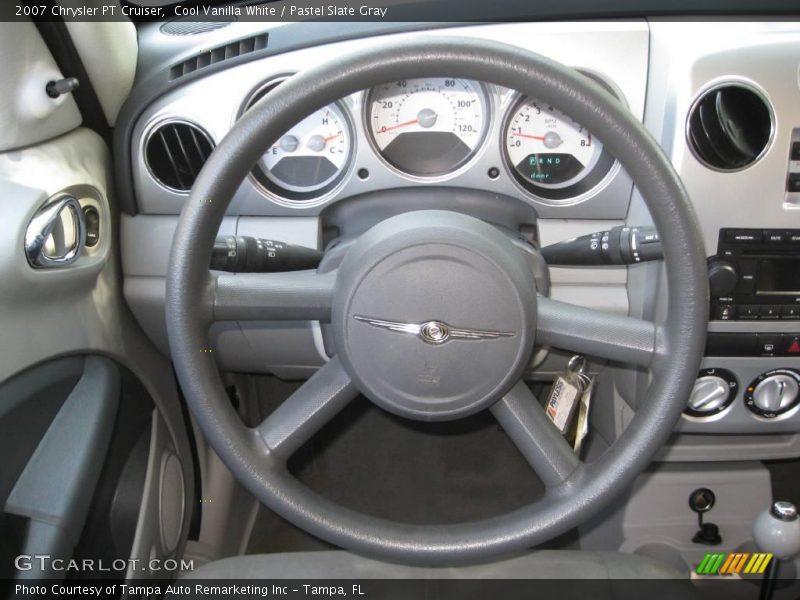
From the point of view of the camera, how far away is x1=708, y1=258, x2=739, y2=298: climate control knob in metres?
1.20

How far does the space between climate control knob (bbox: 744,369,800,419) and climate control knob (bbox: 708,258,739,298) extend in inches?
8.2

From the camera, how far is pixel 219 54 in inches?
49.5

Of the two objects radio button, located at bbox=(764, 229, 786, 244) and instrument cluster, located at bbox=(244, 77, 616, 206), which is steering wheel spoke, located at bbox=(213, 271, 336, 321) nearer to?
instrument cluster, located at bbox=(244, 77, 616, 206)

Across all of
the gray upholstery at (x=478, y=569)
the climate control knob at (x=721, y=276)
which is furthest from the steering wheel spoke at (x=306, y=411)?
the climate control knob at (x=721, y=276)

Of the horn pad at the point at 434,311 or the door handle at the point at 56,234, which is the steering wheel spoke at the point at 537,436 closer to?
the horn pad at the point at 434,311

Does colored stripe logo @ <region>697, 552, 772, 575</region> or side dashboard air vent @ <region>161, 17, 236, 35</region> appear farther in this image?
colored stripe logo @ <region>697, 552, 772, 575</region>

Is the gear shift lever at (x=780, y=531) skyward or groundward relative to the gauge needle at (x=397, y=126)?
groundward

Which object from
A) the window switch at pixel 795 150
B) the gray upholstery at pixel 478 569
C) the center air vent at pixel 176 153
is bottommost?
the gray upholstery at pixel 478 569

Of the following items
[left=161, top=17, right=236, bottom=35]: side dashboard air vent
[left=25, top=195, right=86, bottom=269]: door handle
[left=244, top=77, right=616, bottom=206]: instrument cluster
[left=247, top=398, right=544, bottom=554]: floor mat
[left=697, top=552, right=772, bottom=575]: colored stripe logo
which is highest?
[left=161, top=17, right=236, bottom=35]: side dashboard air vent

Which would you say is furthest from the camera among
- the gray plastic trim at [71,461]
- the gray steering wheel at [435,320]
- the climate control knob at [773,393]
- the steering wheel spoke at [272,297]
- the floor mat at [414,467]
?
the floor mat at [414,467]

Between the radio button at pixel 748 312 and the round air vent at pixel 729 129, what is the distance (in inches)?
9.1

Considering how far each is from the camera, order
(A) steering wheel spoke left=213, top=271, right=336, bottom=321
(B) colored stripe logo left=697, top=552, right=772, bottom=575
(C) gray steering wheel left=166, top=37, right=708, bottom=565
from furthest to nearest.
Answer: (B) colored stripe logo left=697, top=552, right=772, bottom=575
(A) steering wheel spoke left=213, top=271, right=336, bottom=321
(C) gray steering wheel left=166, top=37, right=708, bottom=565

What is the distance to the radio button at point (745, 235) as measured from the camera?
1195 mm

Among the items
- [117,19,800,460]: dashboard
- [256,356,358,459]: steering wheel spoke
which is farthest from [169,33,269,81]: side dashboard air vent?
[256,356,358,459]: steering wheel spoke
